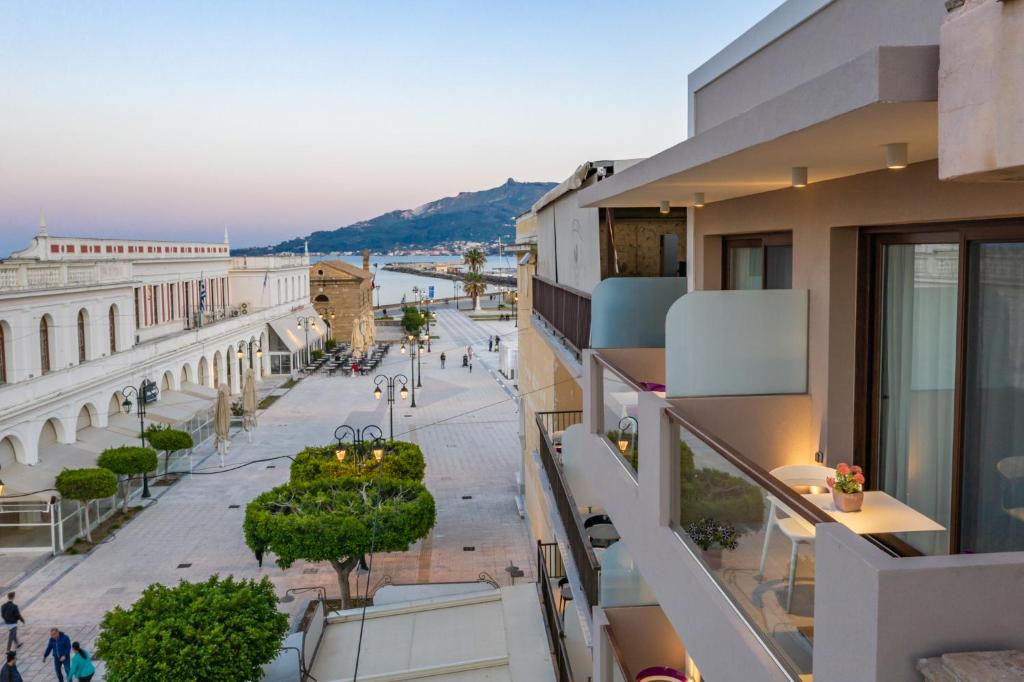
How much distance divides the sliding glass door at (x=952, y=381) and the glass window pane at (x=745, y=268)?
2143mm

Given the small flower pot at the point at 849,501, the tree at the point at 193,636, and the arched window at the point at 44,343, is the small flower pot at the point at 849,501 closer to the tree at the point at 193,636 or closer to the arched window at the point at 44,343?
the tree at the point at 193,636

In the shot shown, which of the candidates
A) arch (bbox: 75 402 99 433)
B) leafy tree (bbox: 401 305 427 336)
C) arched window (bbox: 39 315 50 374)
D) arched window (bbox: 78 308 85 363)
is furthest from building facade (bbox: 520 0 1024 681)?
leafy tree (bbox: 401 305 427 336)

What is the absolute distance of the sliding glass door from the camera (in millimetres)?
3551

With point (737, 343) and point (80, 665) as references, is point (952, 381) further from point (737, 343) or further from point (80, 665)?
point (80, 665)

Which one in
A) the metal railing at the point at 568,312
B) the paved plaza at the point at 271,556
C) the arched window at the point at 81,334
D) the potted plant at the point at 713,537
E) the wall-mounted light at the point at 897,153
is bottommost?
the paved plaza at the point at 271,556

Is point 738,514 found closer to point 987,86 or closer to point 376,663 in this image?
point 987,86

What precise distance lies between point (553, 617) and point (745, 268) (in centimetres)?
611

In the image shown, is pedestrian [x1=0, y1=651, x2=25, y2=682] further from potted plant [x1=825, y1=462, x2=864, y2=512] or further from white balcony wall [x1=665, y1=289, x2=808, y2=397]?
potted plant [x1=825, y1=462, x2=864, y2=512]

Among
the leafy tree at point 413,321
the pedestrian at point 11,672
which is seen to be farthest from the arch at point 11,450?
the leafy tree at point 413,321

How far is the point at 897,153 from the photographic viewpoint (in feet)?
11.3

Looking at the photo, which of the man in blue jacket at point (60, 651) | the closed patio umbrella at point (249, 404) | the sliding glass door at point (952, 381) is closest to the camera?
the sliding glass door at point (952, 381)

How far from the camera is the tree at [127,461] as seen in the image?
21766 millimetres

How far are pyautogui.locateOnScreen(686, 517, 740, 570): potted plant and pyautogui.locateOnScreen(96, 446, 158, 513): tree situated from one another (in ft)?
67.7

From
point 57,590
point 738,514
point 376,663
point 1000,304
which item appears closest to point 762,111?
point 1000,304
